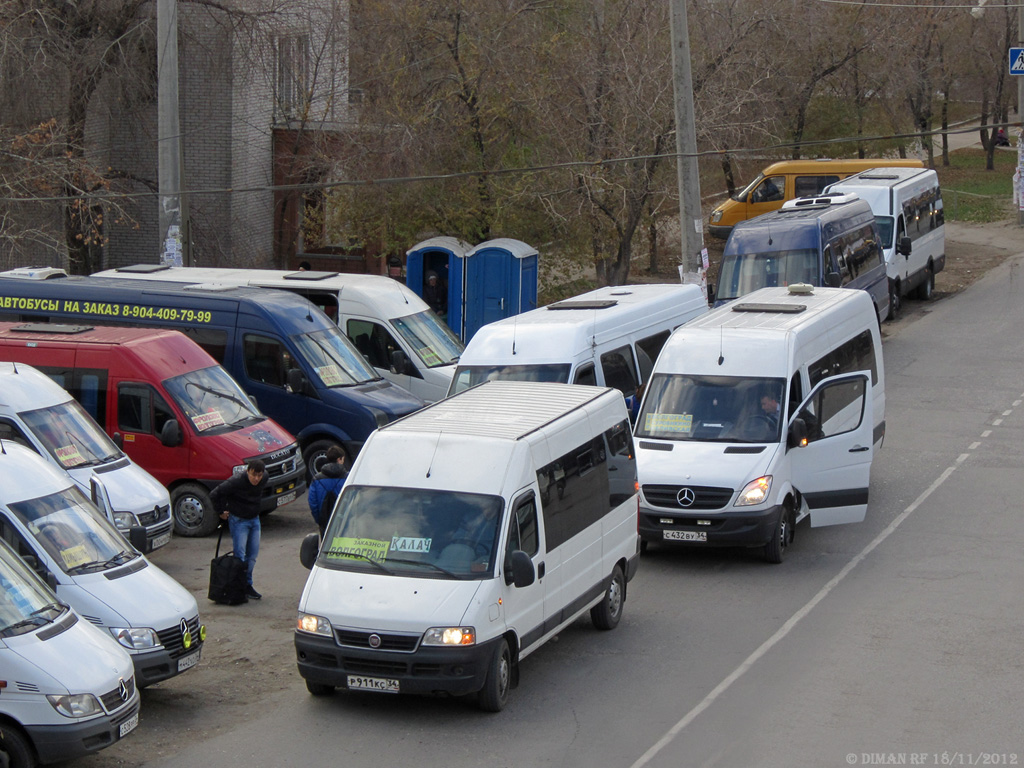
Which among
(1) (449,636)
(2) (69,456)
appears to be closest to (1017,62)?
(2) (69,456)

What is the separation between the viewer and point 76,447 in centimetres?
1396

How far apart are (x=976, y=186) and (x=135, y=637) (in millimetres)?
42838

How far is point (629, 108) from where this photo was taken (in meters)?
24.8

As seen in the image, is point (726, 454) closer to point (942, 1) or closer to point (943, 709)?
point (943, 709)

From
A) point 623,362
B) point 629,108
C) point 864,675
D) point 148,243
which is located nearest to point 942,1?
point 629,108

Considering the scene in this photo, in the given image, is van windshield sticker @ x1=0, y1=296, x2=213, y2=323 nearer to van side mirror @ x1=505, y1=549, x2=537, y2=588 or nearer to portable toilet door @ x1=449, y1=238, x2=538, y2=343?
portable toilet door @ x1=449, y1=238, x2=538, y2=343

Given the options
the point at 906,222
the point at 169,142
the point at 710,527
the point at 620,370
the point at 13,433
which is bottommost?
the point at 710,527

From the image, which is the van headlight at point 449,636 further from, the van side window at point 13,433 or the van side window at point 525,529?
the van side window at point 13,433

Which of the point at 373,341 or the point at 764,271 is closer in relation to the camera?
the point at 373,341

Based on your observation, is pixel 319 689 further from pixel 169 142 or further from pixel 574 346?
pixel 169 142

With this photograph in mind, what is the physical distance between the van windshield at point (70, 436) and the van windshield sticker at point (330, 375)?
4032 millimetres

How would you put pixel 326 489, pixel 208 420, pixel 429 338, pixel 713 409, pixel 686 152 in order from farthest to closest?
pixel 686 152
pixel 429 338
pixel 208 420
pixel 713 409
pixel 326 489

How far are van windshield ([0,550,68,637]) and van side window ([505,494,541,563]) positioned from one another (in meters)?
3.26

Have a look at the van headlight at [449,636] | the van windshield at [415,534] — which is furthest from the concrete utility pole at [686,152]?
the van headlight at [449,636]
